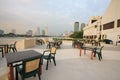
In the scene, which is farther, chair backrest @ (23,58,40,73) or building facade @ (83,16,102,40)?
building facade @ (83,16,102,40)

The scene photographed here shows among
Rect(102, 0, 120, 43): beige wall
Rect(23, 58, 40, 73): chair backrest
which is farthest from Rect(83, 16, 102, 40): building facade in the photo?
Rect(23, 58, 40, 73): chair backrest

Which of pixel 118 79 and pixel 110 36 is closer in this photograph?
pixel 118 79

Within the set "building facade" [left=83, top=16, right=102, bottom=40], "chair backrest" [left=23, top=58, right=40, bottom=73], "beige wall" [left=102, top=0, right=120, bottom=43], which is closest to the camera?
"chair backrest" [left=23, top=58, right=40, bottom=73]

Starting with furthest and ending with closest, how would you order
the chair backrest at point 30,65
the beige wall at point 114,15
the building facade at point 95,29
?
the building facade at point 95,29, the beige wall at point 114,15, the chair backrest at point 30,65

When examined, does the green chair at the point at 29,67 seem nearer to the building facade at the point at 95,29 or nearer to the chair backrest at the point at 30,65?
the chair backrest at the point at 30,65

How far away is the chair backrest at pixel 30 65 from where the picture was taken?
229 cm

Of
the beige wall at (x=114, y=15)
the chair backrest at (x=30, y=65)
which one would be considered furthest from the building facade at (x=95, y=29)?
the chair backrest at (x=30, y=65)

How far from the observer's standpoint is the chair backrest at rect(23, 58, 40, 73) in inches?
90.1

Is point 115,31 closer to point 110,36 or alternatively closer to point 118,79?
point 110,36

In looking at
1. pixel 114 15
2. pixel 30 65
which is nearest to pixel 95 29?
pixel 114 15

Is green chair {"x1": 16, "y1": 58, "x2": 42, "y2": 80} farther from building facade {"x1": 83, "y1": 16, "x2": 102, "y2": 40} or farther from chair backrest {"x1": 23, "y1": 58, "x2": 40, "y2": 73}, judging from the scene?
building facade {"x1": 83, "y1": 16, "x2": 102, "y2": 40}

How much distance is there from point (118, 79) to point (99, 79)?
617 millimetres

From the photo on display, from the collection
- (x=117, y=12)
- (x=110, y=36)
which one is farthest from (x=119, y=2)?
(x=110, y=36)

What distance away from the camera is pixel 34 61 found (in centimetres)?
245
